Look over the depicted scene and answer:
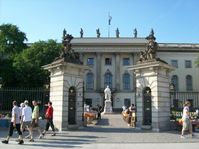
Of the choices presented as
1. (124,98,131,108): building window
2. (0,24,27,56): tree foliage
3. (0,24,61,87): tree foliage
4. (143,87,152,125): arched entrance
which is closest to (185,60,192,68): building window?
(124,98,131,108): building window

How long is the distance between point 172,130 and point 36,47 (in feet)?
117

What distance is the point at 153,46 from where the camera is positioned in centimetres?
2153

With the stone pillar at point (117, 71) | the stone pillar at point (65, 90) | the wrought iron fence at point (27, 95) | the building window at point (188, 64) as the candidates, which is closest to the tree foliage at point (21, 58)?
the stone pillar at point (117, 71)

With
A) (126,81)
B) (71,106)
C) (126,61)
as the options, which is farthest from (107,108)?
(126,61)

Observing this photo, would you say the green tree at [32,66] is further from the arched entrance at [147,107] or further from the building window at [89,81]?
the arched entrance at [147,107]

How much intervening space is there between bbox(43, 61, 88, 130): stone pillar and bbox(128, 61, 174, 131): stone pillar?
383 cm

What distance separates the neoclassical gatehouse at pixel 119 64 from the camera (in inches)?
2600

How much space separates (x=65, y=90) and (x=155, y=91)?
224 inches

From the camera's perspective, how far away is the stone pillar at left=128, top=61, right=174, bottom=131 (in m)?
20.3

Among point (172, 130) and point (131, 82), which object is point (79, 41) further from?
point (172, 130)

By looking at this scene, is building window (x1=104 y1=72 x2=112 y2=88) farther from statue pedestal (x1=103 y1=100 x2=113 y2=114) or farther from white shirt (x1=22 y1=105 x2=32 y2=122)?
white shirt (x1=22 y1=105 x2=32 y2=122)

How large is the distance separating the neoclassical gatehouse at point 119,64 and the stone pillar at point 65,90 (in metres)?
44.1

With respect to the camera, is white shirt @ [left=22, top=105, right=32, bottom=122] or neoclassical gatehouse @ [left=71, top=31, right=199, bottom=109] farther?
neoclassical gatehouse @ [left=71, top=31, right=199, bottom=109]

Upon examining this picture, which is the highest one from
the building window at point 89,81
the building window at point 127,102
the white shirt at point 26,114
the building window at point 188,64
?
the building window at point 188,64
